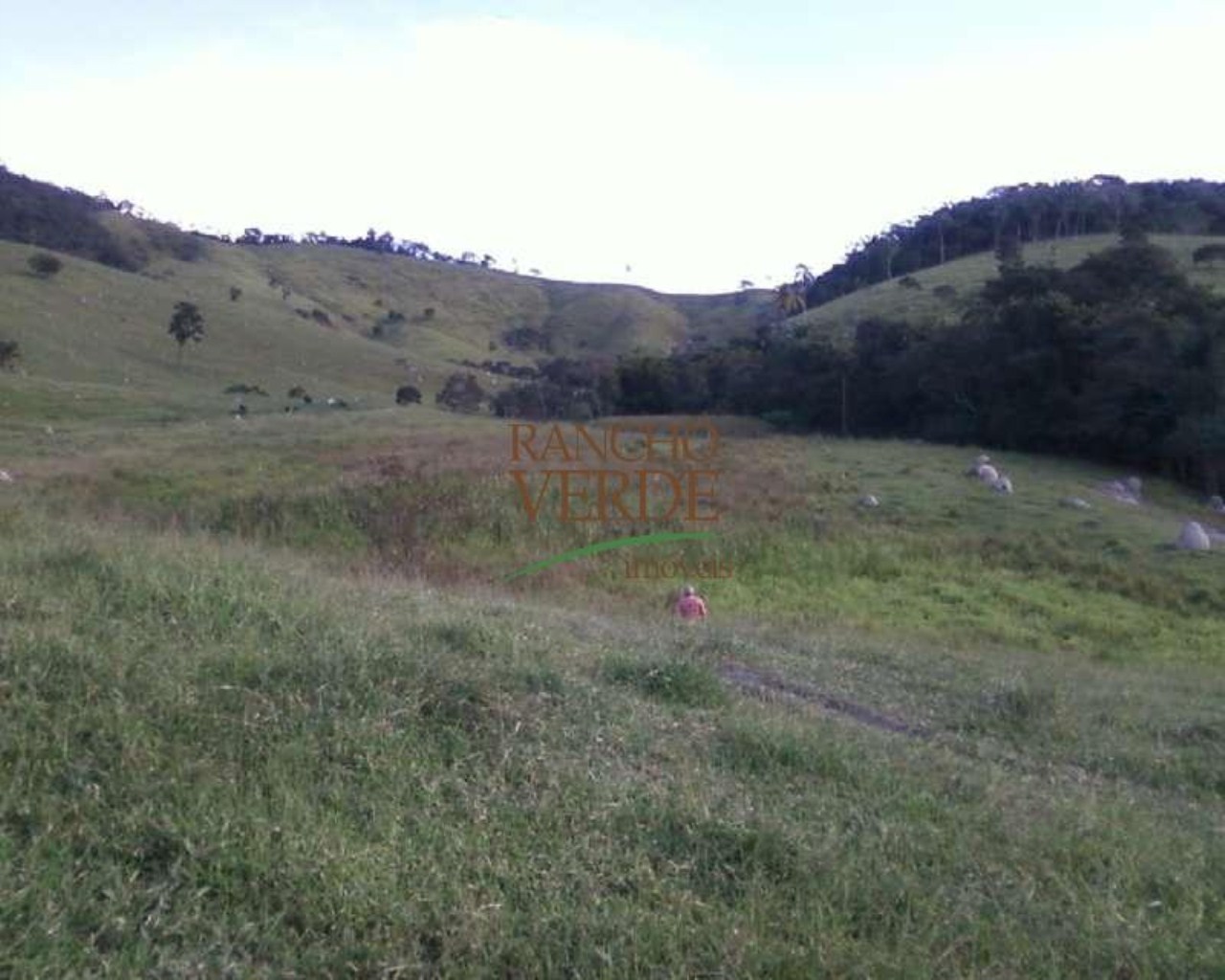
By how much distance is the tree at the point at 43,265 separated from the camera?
6266 centimetres

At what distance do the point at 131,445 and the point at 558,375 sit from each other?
2881cm

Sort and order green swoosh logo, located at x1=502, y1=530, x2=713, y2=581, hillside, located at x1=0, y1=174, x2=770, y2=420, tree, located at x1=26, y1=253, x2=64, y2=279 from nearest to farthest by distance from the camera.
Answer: green swoosh logo, located at x1=502, y1=530, x2=713, y2=581 < hillside, located at x1=0, y1=174, x2=770, y2=420 < tree, located at x1=26, y1=253, x2=64, y2=279

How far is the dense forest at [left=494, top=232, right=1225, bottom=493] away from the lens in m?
29.4

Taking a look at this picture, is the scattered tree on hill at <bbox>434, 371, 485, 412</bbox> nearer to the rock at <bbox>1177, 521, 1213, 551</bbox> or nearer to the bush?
the bush

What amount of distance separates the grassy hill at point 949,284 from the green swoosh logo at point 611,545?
23821mm

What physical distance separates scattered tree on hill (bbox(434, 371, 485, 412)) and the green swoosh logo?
32243 millimetres

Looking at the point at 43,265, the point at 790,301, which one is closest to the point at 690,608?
the point at 790,301

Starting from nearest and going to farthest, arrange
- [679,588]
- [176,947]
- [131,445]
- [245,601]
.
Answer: [176,947] < [245,601] < [679,588] < [131,445]

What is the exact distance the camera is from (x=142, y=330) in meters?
60.9

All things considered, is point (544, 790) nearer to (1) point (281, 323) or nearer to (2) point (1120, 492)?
(2) point (1120, 492)

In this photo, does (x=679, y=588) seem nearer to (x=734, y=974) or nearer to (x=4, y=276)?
(x=734, y=974)

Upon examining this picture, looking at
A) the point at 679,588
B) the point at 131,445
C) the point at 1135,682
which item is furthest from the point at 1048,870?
the point at 131,445

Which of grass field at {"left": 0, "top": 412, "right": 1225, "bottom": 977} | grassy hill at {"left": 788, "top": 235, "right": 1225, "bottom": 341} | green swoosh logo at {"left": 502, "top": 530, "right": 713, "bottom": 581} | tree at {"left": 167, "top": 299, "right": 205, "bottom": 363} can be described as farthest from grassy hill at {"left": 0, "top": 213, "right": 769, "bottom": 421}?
grass field at {"left": 0, "top": 412, "right": 1225, "bottom": 977}

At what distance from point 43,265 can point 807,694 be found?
6433cm
